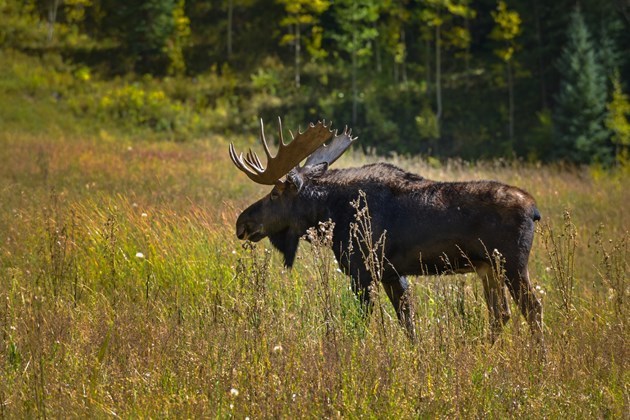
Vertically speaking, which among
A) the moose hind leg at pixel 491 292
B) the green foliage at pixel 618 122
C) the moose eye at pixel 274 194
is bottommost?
the green foliage at pixel 618 122

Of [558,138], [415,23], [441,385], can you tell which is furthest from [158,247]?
[415,23]

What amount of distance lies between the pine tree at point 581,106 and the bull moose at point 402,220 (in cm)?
2421

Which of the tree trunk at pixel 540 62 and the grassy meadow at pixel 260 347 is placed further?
the tree trunk at pixel 540 62

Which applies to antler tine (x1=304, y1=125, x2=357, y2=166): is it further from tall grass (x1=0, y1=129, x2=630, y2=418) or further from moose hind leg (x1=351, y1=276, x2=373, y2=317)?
moose hind leg (x1=351, y1=276, x2=373, y2=317)

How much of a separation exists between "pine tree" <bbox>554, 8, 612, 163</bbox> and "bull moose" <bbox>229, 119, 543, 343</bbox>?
24.2 m

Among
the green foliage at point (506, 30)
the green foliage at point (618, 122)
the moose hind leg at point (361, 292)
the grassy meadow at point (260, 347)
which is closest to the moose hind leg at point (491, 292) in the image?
the grassy meadow at point (260, 347)

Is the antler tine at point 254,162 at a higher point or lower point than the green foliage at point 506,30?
lower

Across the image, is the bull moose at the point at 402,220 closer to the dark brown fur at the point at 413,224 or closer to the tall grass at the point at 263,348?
the dark brown fur at the point at 413,224

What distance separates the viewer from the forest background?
30.8 meters

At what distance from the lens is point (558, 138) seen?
100ft

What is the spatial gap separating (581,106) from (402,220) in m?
25.5

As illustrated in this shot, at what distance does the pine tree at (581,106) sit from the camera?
29.7m

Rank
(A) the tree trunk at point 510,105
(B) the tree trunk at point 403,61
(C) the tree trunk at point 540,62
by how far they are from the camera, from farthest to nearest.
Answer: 1. (B) the tree trunk at point 403,61
2. (A) the tree trunk at point 510,105
3. (C) the tree trunk at point 540,62

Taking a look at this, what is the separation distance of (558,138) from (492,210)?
84.9ft
